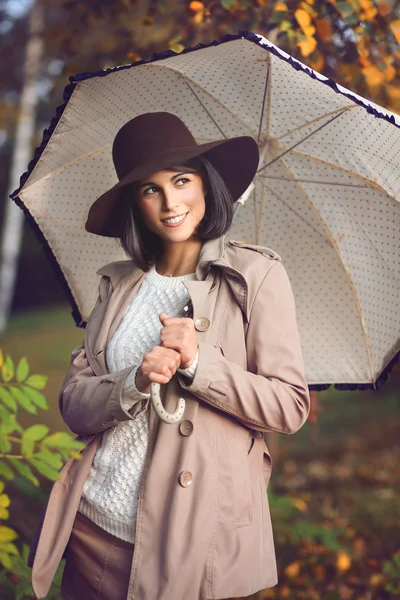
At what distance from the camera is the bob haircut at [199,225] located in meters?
2.71

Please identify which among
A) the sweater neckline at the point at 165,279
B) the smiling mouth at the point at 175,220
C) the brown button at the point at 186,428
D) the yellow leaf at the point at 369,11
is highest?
the yellow leaf at the point at 369,11

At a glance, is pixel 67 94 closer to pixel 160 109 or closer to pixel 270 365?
pixel 160 109

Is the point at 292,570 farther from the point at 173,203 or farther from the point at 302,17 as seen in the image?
the point at 302,17

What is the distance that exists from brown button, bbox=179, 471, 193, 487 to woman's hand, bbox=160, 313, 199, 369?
0.33 metres

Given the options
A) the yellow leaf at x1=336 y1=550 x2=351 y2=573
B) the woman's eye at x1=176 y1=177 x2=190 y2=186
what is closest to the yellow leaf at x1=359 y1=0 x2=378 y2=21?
the woman's eye at x1=176 y1=177 x2=190 y2=186

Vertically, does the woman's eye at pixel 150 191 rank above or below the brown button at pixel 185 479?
above

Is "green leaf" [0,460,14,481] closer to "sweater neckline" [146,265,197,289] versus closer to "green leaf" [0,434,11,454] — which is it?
"green leaf" [0,434,11,454]

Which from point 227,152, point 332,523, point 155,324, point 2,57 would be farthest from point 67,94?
point 2,57

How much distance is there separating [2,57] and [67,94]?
1108cm

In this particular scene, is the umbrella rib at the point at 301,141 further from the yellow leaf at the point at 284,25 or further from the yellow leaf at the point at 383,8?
the yellow leaf at the point at 383,8

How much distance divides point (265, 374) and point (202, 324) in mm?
261

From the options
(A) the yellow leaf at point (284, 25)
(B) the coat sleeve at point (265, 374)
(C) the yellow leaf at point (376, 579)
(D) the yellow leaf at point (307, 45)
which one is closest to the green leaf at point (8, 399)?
(B) the coat sleeve at point (265, 374)

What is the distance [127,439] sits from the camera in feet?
8.30

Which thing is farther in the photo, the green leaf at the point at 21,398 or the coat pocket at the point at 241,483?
the coat pocket at the point at 241,483
